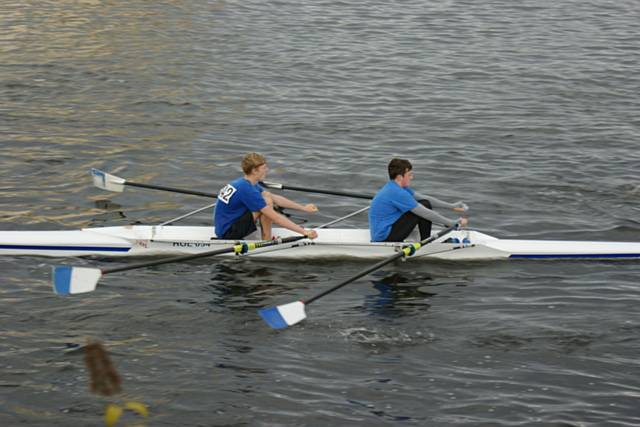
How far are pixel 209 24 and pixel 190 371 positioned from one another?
24.0 m

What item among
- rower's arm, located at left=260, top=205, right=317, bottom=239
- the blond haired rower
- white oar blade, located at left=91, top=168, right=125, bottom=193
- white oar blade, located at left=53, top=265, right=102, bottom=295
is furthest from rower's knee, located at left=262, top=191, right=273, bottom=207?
white oar blade, located at left=53, top=265, right=102, bottom=295

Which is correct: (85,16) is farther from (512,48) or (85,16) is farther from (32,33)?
(512,48)

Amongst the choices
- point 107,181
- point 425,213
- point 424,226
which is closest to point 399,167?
point 425,213

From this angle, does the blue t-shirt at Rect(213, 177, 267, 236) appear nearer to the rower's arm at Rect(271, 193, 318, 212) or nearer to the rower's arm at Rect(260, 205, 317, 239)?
the rower's arm at Rect(260, 205, 317, 239)

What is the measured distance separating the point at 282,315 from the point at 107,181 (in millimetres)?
6878

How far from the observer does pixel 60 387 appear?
10.9 m

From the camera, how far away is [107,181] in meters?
17.2

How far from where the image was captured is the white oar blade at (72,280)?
11719 millimetres

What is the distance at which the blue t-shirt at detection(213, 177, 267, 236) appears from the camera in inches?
560

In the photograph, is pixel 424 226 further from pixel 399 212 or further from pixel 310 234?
pixel 310 234

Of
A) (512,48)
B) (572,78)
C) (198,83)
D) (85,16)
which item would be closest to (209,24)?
(85,16)

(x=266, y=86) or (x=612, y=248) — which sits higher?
(x=266, y=86)

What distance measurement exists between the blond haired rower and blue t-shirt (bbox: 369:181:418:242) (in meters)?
0.87

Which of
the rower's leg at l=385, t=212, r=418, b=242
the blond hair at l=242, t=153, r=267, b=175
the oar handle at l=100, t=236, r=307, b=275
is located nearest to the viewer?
the oar handle at l=100, t=236, r=307, b=275
